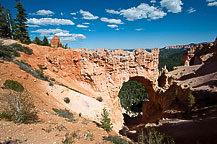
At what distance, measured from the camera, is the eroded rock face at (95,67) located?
19125mm

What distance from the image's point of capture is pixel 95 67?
20125 mm

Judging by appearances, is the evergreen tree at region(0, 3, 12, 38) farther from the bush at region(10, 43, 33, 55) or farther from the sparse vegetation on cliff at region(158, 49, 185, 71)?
the sparse vegetation on cliff at region(158, 49, 185, 71)

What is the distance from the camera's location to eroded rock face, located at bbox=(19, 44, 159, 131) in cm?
1912

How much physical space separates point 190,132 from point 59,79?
16.9 metres

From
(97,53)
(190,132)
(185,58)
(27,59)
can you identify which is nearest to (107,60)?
(97,53)

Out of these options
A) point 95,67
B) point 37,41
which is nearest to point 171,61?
point 95,67

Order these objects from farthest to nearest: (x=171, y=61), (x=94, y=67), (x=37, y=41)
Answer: (x=171, y=61)
(x=37, y=41)
(x=94, y=67)

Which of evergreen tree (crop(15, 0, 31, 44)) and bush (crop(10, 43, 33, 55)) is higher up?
evergreen tree (crop(15, 0, 31, 44))

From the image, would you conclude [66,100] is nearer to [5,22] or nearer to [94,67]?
[94,67]

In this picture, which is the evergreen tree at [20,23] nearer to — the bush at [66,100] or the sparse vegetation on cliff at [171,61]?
the bush at [66,100]

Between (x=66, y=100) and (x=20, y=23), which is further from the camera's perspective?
(x=20, y=23)

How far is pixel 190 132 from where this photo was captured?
5516mm

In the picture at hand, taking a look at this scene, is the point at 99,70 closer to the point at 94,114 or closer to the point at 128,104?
the point at 94,114

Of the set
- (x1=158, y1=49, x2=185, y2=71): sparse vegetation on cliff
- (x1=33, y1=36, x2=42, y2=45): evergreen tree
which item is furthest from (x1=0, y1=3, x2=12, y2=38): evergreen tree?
(x1=158, y1=49, x2=185, y2=71): sparse vegetation on cliff
